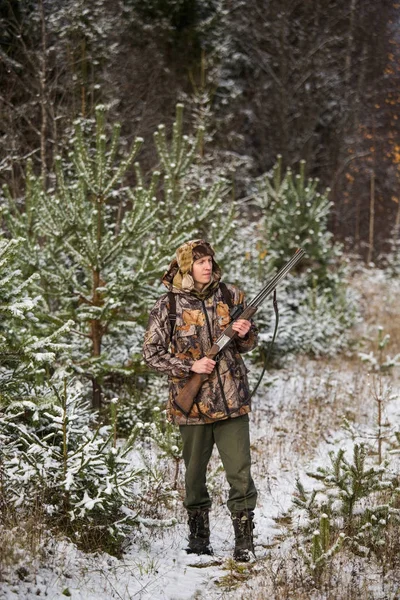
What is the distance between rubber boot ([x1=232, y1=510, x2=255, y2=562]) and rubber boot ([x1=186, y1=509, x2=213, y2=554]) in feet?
0.79

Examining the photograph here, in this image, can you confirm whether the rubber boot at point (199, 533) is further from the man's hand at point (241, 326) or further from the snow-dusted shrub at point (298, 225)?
the snow-dusted shrub at point (298, 225)

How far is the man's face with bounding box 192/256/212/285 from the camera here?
375 centimetres

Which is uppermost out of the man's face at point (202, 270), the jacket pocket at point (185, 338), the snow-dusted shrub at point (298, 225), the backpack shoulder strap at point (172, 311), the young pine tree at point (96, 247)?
the snow-dusted shrub at point (298, 225)

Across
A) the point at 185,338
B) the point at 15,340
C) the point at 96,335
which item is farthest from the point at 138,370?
the point at 185,338

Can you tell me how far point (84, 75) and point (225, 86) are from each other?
39.4 ft

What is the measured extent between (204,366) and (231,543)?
1.49 meters

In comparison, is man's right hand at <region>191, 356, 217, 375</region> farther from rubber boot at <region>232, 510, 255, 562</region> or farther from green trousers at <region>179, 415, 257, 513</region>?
rubber boot at <region>232, 510, 255, 562</region>

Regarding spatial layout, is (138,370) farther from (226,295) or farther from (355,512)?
(355,512)

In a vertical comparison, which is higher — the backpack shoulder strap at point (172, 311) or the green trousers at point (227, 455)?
the backpack shoulder strap at point (172, 311)

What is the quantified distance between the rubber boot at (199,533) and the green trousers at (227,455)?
0.31 ft

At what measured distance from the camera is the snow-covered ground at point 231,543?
3230 millimetres

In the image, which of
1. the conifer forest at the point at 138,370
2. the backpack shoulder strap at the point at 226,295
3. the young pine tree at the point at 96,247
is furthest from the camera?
the young pine tree at the point at 96,247

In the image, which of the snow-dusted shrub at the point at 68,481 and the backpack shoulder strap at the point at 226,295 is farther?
the backpack shoulder strap at the point at 226,295

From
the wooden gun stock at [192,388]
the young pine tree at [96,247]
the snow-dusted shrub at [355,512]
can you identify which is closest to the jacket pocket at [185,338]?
the wooden gun stock at [192,388]
